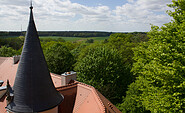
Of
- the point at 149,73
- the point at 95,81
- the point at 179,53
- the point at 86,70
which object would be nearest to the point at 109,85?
the point at 95,81

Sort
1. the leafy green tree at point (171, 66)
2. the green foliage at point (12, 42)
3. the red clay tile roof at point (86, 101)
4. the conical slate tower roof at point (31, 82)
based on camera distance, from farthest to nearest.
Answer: the green foliage at point (12, 42), the leafy green tree at point (171, 66), the red clay tile roof at point (86, 101), the conical slate tower roof at point (31, 82)

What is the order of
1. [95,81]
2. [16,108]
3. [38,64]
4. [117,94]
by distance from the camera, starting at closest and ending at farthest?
[16,108] < [38,64] < [95,81] < [117,94]

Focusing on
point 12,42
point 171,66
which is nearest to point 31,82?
point 171,66

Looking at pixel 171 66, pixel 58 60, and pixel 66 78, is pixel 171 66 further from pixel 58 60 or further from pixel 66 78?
pixel 58 60

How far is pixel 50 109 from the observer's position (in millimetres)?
6848

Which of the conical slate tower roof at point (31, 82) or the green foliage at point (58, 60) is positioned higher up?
the conical slate tower roof at point (31, 82)

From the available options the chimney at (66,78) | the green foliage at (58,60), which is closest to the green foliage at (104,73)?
the chimney at (66,78)

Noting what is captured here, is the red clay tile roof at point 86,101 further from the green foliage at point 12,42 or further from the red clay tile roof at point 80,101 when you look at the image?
the green foliage at point 12,42

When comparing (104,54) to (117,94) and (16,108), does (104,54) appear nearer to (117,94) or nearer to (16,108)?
(117,94)

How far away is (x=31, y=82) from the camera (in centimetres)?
648

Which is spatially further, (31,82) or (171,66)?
(171,66)

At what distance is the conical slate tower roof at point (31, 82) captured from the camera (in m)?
6.40

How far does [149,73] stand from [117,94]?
1093cm

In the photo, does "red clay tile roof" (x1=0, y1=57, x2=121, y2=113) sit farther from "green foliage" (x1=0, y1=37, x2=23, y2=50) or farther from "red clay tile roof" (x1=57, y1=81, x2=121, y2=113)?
"green foliage" (x1=0, y1=37, x2=23, y2=50)
